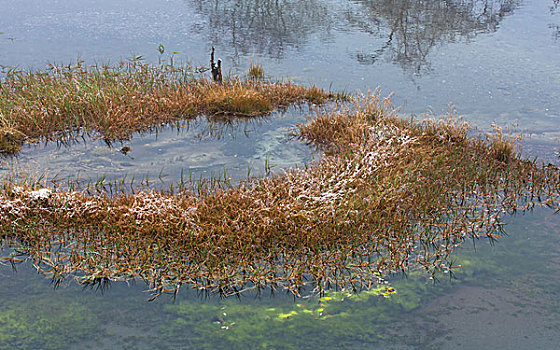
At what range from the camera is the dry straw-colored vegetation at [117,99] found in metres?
8.46

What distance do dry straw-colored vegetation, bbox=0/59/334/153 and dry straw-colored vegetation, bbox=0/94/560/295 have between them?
1993 mm

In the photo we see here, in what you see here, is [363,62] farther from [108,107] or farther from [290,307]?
[290,307]

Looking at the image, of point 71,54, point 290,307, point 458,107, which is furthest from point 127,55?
point 290,307

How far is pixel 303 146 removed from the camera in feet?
27.5

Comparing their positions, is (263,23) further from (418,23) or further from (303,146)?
(303,146)

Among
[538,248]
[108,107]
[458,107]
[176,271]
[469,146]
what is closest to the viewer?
[176,271]

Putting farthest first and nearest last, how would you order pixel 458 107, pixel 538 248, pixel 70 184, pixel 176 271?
pixel 458 107, pixel 70 184, pixel 538 248, pixel 176 271

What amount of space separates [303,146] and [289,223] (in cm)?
263

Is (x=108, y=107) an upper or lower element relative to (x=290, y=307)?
upper

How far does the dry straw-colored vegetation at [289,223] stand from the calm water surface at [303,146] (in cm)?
27

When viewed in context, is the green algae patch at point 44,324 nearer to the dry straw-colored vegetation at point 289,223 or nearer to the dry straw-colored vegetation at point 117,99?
the dry straw-colored vegetation at point 289,223

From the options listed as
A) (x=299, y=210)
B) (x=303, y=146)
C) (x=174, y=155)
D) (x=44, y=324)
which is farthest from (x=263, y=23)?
(x=44, y=324)

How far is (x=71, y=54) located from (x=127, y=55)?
126cm

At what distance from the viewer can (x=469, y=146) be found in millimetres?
8047
